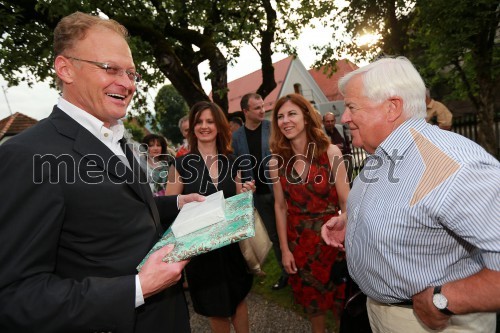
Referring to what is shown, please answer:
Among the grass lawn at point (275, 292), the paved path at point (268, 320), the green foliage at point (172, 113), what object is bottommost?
the grass lawn at point (275, 292)

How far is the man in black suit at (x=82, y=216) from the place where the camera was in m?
1.09

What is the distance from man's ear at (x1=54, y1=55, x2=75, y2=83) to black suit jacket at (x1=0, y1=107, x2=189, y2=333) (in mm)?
180

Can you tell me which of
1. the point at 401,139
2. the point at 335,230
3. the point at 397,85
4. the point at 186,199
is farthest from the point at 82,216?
the point at 335,230

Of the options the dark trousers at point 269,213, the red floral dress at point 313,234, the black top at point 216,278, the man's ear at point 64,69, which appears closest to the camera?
the man's ear at point 64,69

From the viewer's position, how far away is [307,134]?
3221 mm

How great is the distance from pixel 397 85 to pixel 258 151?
10.8 ft

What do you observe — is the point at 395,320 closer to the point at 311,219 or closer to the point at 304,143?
the point at 311,219

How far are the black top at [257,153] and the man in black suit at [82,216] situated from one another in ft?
9.79

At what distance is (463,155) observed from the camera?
4.12ft

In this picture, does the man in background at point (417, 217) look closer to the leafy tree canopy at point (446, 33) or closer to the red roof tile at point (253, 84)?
the leafy tree canopy at point (446, 33)

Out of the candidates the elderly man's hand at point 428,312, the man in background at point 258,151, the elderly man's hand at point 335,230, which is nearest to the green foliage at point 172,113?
the man in background at point 258,151

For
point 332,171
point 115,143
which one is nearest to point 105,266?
point 115,143

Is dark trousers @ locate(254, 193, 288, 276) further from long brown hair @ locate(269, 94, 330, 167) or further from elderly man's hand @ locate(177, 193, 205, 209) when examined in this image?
elderly man's hand @ locate(177, 193, 205, 209)

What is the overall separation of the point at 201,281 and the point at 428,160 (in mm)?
2205
